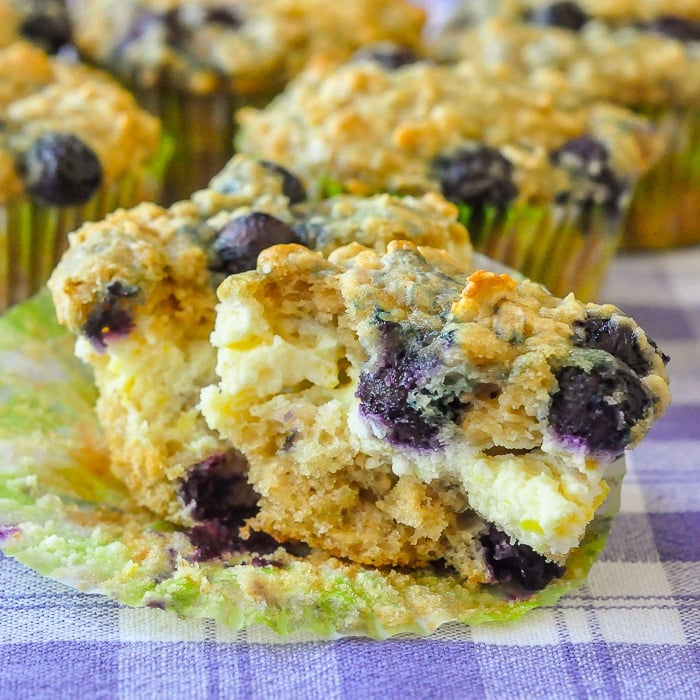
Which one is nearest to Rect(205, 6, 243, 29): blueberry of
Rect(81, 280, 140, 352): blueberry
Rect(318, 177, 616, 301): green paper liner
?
Rect(318, 177, 616, 301): green paper liner

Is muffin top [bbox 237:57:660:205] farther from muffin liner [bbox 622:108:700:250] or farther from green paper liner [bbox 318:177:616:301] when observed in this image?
muffin liner [bbox 622:108:700:250]

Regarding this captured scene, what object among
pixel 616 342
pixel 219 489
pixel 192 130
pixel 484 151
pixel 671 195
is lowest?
pixel 671 195

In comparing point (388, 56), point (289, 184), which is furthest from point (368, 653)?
point (388, 56)

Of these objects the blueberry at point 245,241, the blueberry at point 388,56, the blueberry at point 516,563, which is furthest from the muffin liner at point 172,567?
the blueberry at point 388,56

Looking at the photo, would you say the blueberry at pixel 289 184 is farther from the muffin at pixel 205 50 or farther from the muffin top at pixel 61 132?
the muffin at pixel 205 50

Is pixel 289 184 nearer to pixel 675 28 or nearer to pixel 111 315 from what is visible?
pixel 111 315
